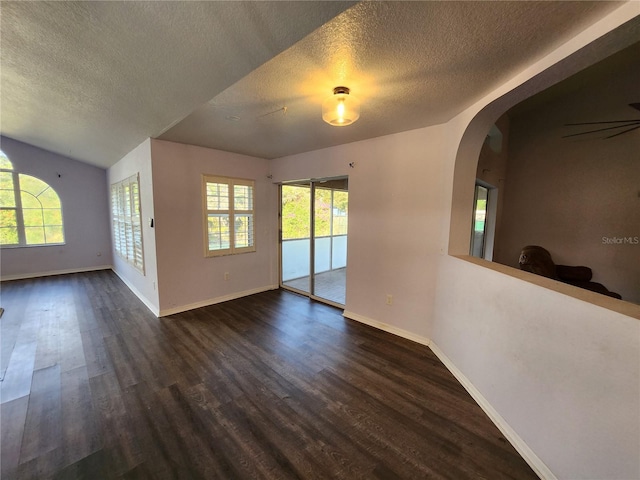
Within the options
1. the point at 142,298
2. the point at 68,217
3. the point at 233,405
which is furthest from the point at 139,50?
the point at 68,217

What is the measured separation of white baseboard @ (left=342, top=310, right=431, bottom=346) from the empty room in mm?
39

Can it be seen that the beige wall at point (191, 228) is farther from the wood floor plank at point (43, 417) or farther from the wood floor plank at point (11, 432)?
the wood floor plank at point (11, 432)

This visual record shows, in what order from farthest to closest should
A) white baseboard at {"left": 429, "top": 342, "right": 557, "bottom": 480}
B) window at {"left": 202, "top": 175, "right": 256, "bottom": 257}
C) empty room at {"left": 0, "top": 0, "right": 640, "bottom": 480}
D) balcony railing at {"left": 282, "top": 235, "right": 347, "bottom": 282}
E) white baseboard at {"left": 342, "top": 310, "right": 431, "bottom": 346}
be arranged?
balcony railing at {"left": 282, "top": 235, "right": 347, "bottom": 282}, window at {"left": 202, "top": 175, "right": 256, "bottom": 257}, white baseboard at {"left": 342, "top": 310, "right": 431, "bottom": 346}, white baseboard at {"left": 429, "top": 342, "right": 557, "bottom": 480}, empty room at {"left": 0, "top": 0, "right": 640, "bottom": 480}

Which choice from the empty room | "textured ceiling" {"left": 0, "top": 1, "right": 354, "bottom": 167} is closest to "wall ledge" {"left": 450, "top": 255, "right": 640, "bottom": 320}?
the empty room

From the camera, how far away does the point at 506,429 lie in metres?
1.63

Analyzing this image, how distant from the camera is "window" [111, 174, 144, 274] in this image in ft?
12.5

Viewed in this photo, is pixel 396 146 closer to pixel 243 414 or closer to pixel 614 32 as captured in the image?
pixel 614 32

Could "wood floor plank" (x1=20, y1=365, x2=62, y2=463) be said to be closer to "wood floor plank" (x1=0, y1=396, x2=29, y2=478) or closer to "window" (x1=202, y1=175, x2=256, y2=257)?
"wood floor plank" (x1=0, y1=396, x2=29, y2=478)

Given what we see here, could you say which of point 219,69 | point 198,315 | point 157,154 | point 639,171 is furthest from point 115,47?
point 639,171

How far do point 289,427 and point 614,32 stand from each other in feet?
9.20

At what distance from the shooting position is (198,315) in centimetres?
344

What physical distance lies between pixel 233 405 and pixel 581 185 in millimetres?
5426

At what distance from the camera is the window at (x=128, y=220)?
12.5 feet

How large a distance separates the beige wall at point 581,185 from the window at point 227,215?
15.6ft
